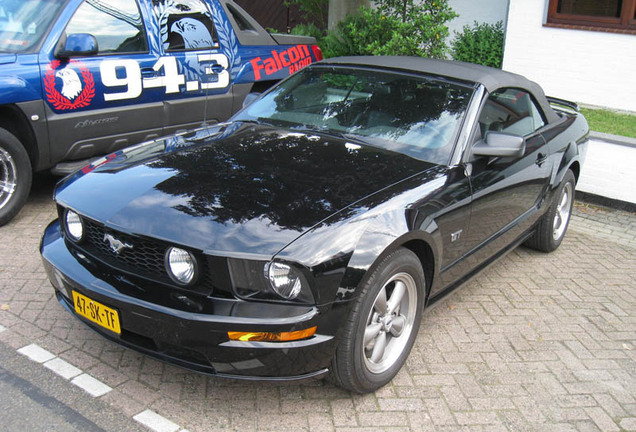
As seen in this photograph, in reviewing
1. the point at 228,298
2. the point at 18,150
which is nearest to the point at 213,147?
the point at 228,298

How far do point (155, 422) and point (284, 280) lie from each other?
95 cm

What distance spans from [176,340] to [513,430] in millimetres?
1704

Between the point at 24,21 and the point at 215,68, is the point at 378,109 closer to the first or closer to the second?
the point at 215,68

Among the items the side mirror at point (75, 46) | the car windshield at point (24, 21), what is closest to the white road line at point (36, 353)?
the side mirror at point (75, 46)

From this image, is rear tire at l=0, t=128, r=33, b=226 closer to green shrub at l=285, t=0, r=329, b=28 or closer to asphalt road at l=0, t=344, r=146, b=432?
asphalt road at l=0, t=344, r=146, b=432

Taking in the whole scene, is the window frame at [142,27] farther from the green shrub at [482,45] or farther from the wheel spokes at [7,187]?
the green shrub at [482,45]

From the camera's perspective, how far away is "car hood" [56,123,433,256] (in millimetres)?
2824

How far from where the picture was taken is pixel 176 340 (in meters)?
2.76

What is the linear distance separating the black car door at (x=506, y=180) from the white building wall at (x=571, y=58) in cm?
557

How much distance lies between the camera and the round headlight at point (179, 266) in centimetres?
279

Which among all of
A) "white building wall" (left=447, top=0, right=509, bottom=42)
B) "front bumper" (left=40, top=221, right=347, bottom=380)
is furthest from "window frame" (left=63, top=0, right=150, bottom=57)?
"white building wall" (left=447, top=0, right=509, bottom=42)

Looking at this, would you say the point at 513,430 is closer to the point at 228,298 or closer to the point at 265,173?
the point at 228,298

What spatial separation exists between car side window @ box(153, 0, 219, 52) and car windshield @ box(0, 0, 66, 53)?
3.12 feet

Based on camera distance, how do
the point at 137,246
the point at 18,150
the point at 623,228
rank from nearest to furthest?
the point at 137,246 < the point at 18,150 < the point at 623,228
